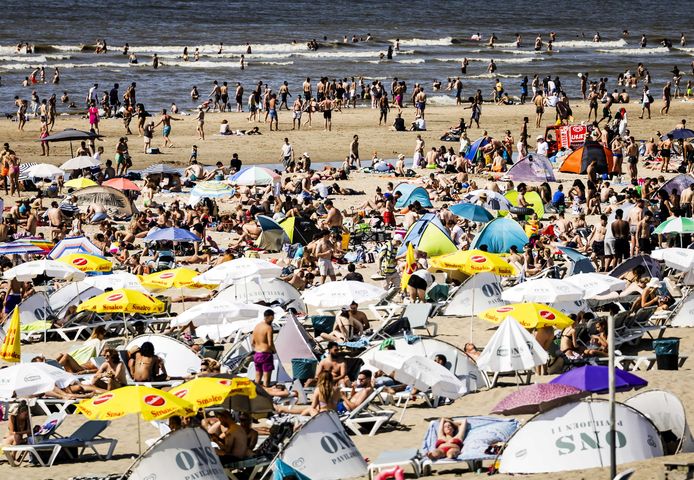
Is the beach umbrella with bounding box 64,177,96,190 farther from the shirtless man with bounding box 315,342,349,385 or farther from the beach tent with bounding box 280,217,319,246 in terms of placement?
the shirtless man with bounding box 315,342,349,385

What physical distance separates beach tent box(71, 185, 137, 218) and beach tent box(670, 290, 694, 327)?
12.2 m

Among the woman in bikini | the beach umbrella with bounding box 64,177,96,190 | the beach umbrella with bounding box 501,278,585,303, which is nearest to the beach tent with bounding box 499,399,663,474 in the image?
the woman in bikini

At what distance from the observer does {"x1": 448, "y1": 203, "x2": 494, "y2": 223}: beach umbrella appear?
21.8 meters

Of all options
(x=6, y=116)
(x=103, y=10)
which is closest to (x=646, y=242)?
(x=6, y=116)

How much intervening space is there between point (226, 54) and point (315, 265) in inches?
1591

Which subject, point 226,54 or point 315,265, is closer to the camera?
point 315,265

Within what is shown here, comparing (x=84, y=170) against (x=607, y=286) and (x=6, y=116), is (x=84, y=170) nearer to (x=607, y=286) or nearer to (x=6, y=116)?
(x=6, y=116)

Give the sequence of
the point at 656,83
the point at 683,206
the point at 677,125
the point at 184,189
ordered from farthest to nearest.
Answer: the point at 656,83
the point at 677,125
the point at 184,189
the point at 683,206

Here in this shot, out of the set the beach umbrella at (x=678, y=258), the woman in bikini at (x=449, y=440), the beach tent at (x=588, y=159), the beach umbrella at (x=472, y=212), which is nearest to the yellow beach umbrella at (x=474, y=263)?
the beach umbrella at (x=678, y=258)

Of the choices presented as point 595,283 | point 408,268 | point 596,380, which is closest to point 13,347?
point 596,380

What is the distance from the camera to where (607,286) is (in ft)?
54.1

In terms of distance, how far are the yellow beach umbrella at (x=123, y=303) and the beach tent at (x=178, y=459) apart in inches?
220

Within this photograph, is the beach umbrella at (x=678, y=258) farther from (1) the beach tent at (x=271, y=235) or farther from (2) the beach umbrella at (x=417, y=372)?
(1) the beach tent at (x=271, y=235)

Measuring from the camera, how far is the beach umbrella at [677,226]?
1958 centimetres
